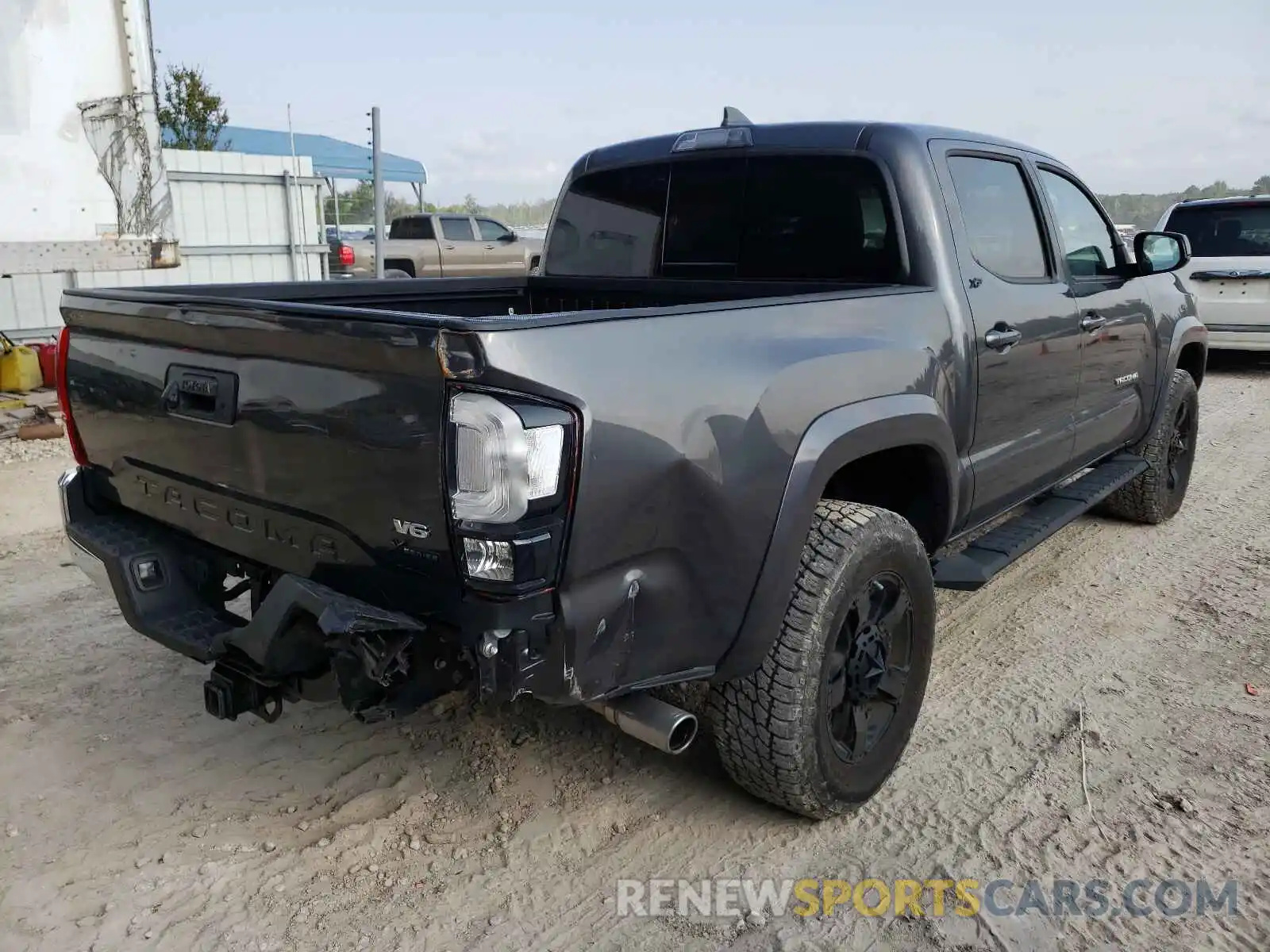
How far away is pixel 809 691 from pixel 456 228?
1706 centimetres

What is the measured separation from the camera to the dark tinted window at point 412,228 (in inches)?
716

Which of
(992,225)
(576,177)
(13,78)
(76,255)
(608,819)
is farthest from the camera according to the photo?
(76,255)

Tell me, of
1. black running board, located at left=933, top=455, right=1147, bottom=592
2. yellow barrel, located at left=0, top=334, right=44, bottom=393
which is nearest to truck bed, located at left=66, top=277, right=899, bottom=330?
black running board, located at left=933, top=455, right=1147, bottom=592

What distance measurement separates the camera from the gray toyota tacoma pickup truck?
2084mm

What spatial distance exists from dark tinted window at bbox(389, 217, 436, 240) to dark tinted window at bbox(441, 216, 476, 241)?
0.26 meters

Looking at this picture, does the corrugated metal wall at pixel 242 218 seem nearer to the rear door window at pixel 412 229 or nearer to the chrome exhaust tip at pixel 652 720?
the rear door window at pixel 412 229

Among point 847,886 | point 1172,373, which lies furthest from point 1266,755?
point 1172,373

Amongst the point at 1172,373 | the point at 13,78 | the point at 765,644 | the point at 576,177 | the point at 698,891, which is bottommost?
the point at 698,891

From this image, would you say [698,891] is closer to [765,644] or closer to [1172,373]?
[765,644]

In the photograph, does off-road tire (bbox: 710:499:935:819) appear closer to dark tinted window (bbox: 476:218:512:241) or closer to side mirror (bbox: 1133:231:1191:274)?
side mirror (bbox: 1133:231:1191:274)

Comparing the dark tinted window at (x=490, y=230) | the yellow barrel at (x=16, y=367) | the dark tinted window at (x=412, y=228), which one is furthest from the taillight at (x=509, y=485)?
the dark tinted window at (x=490, y=230)

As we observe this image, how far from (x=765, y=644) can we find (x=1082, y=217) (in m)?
2.94

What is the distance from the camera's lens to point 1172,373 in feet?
16.8

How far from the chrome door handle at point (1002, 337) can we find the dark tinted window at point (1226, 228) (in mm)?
8306
